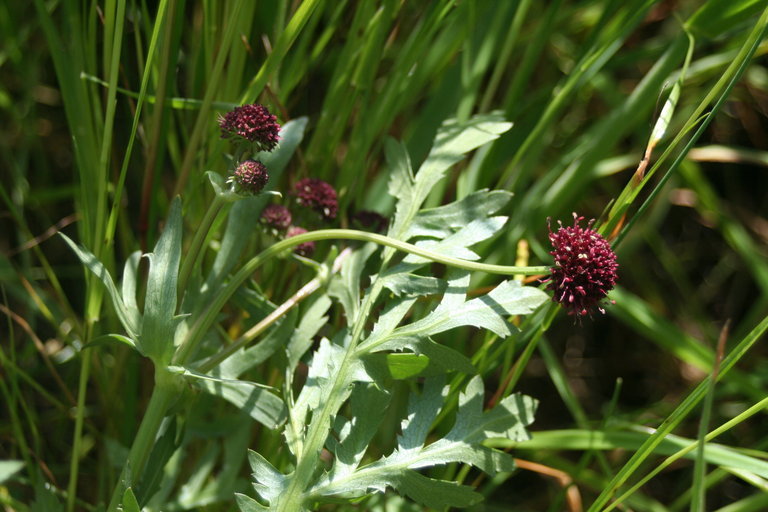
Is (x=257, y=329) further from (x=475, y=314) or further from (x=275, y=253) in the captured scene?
(x=475, y=314)

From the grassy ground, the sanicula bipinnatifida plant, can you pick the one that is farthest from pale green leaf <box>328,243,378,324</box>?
the grassy ground

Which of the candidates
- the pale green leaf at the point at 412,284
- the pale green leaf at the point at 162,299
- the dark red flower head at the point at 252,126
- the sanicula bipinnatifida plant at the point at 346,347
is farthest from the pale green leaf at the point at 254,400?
the dark red flower head at the point at 252,126

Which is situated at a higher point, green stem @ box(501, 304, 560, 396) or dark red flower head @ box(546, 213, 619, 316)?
dark red flower head @ box(546, 213, 619, 316)

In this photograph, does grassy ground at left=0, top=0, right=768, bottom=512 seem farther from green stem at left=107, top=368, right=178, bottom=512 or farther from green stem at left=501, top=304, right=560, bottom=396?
green stem at left=107, top=368, right=178, bottom=512

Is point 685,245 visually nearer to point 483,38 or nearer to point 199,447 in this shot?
point 483,38

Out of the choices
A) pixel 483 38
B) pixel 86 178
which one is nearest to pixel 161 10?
pixel 86 178

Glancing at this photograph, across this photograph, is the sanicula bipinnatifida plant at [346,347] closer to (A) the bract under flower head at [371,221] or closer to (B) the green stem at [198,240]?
(B) the green stem at [198,240]
